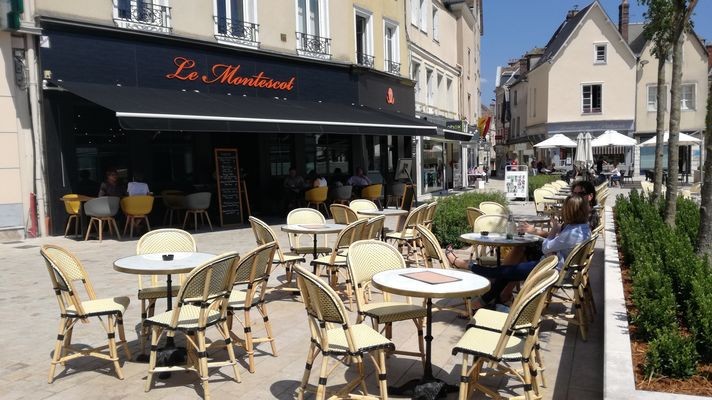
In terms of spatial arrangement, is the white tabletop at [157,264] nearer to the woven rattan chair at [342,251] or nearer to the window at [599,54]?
the woven rattan chair at [342,251]

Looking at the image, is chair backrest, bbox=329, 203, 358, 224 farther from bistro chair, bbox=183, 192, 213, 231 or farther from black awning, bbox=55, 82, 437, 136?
bistro chair, bbox=183, 192, 213, 231

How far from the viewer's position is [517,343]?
11.6ft

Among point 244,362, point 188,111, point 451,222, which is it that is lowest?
point 244,362

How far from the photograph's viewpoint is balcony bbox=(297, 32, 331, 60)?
50.9 feet

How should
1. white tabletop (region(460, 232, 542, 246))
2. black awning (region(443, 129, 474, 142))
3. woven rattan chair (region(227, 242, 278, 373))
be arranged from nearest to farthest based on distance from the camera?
1. woven rattan chair (region(227, 242, 278, 373))
2. white tabletop (region(460, 232, 542, 246))
3. black awning (region(443, 129, 474, 142))

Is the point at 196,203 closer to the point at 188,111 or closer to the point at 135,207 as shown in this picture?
the point at 135,207

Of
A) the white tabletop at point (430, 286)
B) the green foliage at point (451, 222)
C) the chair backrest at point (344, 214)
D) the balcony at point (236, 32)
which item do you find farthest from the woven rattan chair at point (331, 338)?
the balcony at point (236, 32)

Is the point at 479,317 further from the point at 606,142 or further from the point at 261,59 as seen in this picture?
the point at 606,142

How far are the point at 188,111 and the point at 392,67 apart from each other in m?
10.4

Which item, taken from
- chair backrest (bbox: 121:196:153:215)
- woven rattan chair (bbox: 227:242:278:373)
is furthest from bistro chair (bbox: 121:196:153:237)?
woven rattan chair (bbox: 227:242:278:373)

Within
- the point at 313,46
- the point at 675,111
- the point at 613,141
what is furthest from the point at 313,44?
the point at 613,141

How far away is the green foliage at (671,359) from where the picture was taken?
3.04 m

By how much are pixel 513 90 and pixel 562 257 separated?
4617 cm

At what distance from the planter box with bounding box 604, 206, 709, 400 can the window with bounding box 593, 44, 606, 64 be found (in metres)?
32.7
